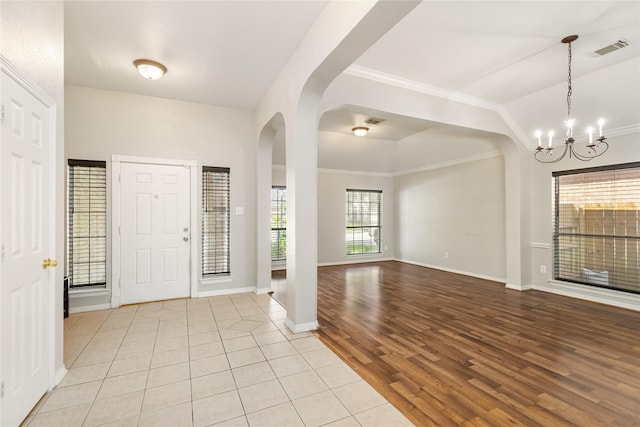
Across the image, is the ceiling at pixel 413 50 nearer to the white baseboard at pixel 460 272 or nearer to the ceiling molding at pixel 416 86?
the ceiling molding at pixel 416 86

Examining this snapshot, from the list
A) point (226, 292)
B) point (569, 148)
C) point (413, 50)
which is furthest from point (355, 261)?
point (413, 50)

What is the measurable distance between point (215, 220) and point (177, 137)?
53.8 inches

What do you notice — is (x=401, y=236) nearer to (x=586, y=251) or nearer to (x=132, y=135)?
(x=586, y=251)

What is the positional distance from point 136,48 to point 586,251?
6702 mm

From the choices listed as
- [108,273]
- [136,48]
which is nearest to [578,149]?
[136,48]

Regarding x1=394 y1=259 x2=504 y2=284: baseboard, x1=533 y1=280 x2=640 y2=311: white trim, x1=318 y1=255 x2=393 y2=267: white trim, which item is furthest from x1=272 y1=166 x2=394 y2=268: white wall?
x1=533 y1=280 x2=640 y2=311: white trim

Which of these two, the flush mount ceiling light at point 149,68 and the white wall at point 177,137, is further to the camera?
the white wall at point 177,137

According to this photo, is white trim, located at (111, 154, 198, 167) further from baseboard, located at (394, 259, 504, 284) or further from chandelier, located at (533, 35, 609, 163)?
baseboard, located at (394, 259, 504, 284)

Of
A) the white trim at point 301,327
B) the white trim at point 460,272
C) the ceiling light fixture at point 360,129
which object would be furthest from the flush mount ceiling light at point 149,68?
the white trim at point 460,272

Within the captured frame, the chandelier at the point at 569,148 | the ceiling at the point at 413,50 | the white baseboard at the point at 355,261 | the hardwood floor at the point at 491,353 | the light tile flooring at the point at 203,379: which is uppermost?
the ceiling at the point at 413,50

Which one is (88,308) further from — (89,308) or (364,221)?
(364,221)

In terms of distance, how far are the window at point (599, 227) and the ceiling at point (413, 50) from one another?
0.82 meters

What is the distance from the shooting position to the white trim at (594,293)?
13.2 ft

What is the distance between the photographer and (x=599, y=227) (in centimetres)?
442
